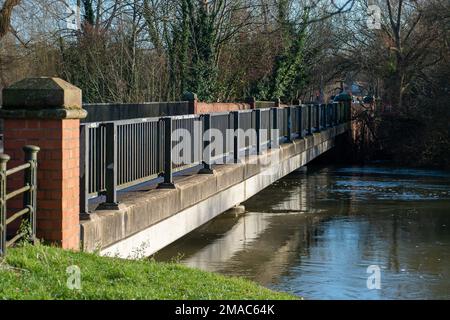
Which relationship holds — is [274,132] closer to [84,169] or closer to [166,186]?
[166,186]

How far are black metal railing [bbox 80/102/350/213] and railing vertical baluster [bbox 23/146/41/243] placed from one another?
49.1 inches

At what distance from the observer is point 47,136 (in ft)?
29.5

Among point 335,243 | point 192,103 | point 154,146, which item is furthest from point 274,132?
point 154,146

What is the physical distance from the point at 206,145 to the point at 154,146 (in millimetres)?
2853

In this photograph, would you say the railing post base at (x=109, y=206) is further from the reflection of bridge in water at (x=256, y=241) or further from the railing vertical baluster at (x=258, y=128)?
the railing vertical baluster at (x=258, y=128)

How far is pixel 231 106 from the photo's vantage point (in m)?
30.3

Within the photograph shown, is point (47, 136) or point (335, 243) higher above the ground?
point (47, 136)

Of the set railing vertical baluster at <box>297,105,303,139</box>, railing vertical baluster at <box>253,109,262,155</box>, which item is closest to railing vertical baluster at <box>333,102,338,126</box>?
railing vertical baluster at <box>297,105,303,139</box>

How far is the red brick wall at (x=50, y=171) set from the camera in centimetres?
896

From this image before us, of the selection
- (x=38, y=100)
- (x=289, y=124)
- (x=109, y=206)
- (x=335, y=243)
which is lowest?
(x=335, y=243)

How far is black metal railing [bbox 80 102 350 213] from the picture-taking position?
10.6 metres

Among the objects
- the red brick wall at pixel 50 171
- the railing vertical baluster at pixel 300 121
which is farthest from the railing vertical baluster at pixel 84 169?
the railing vertical baluster at pixel 300 121

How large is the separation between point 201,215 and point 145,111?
10.6 metres
